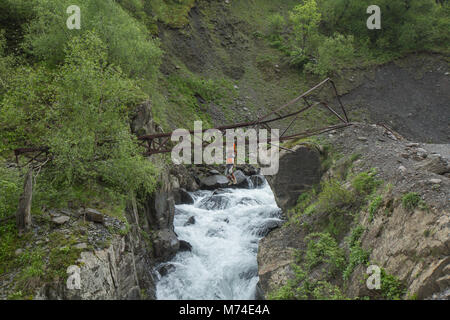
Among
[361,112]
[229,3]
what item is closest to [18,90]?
[361,112]

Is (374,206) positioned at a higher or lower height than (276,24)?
lower

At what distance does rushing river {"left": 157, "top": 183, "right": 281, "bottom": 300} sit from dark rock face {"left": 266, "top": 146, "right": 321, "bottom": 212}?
178cm

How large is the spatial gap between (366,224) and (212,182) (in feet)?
41.8

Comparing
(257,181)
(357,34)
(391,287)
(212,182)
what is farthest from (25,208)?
(357,34)

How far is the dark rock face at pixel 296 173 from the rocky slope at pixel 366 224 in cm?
5

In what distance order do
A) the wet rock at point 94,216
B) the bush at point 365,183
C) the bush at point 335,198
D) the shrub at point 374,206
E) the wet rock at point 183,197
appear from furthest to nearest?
the wet rock at point 183,197 < the bush at point 335,198 < the bush at point 365,183 < the shrub at point 374,206 < the wet rock at point 94,216

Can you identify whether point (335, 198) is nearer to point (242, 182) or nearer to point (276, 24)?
point (242, 182)

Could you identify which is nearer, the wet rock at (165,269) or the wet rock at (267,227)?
the wet rock at (165,269)

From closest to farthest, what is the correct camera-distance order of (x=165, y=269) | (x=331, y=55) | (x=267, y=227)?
Answer: (x=165, y=269), (x=267, y=227), (x=331, y=55)

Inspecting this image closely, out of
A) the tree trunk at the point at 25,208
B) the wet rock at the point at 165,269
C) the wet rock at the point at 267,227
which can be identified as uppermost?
the tree trunk at the point at 25,208

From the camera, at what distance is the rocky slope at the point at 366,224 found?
692 cm

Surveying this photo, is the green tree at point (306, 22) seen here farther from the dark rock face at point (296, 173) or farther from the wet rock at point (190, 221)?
the wet rock at point (190, 221)

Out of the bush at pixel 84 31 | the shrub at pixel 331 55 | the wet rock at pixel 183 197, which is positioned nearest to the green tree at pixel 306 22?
the shrub at pixel 331 55

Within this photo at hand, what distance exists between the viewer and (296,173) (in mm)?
14562
